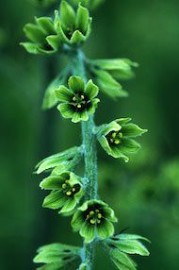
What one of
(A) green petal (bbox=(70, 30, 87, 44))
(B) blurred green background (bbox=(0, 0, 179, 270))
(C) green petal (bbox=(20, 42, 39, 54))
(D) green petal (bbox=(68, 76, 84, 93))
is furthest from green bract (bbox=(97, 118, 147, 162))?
(B) blurred green background (bbox=(0, 0, 179, 270))

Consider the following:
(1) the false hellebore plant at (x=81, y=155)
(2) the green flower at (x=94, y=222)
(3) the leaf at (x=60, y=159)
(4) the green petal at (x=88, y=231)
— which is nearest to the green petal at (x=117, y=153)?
(1) the false hellebore plant at (x=81, y=155)

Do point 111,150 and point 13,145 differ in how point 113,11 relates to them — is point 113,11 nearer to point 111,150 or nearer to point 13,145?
point 13,145

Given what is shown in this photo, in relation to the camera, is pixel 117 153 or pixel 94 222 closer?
pixel 94 222

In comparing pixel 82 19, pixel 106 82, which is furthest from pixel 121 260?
pixel 82 19

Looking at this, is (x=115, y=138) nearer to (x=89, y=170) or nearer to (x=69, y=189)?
(x=89, y=170)

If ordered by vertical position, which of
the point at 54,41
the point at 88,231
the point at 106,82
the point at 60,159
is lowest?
the point at 88,231

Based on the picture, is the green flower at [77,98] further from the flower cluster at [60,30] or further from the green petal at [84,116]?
the flower cluster at [60,30]
